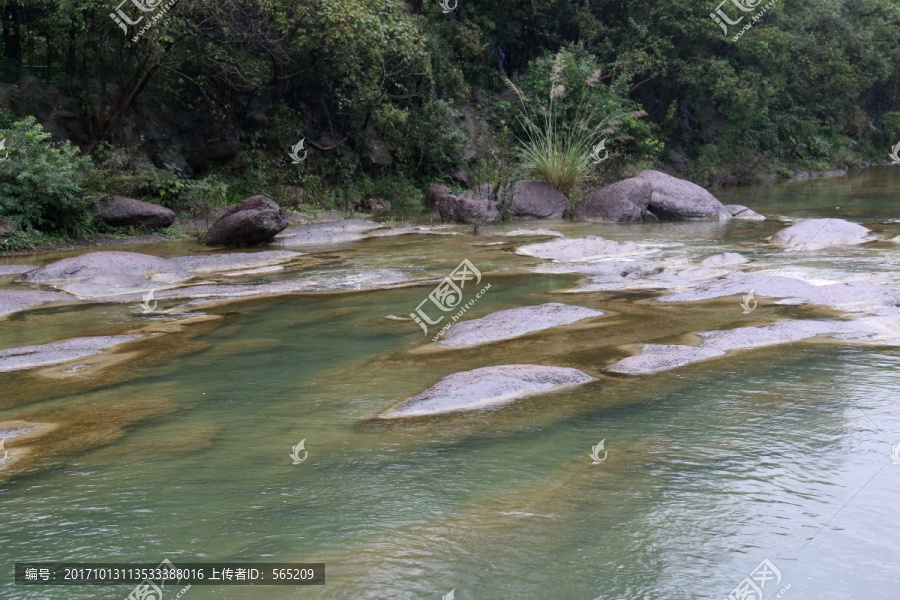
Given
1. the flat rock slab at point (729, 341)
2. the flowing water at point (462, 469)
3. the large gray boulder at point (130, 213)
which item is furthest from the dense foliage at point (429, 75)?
the flat rock slab at point (729, 341)

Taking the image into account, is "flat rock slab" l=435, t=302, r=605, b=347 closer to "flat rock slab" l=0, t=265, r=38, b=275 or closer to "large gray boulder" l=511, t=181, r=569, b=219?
"flat rock slab" l=0, t=265, r=38, b=275

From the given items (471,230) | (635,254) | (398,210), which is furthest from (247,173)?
(635,254)

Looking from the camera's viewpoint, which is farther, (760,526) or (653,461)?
(653,461)

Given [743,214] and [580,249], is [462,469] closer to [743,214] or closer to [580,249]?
[580,249]

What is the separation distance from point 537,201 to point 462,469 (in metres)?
11.0

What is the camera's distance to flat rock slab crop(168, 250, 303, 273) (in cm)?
887

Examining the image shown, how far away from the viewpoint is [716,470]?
345 centimetres

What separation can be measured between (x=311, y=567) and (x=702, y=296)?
4970 mm

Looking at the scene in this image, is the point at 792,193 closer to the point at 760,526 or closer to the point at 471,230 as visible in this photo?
the point at 471,230

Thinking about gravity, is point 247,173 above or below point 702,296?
above

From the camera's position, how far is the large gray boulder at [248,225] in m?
10.4

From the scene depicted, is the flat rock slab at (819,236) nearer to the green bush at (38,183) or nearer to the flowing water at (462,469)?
the flowing water at (462,469)

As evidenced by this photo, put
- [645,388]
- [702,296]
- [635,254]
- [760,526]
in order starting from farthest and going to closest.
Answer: [635,254]
[702,296]
[645,388]
[760,526]

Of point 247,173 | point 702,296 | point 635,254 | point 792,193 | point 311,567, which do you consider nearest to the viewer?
point 311,567
